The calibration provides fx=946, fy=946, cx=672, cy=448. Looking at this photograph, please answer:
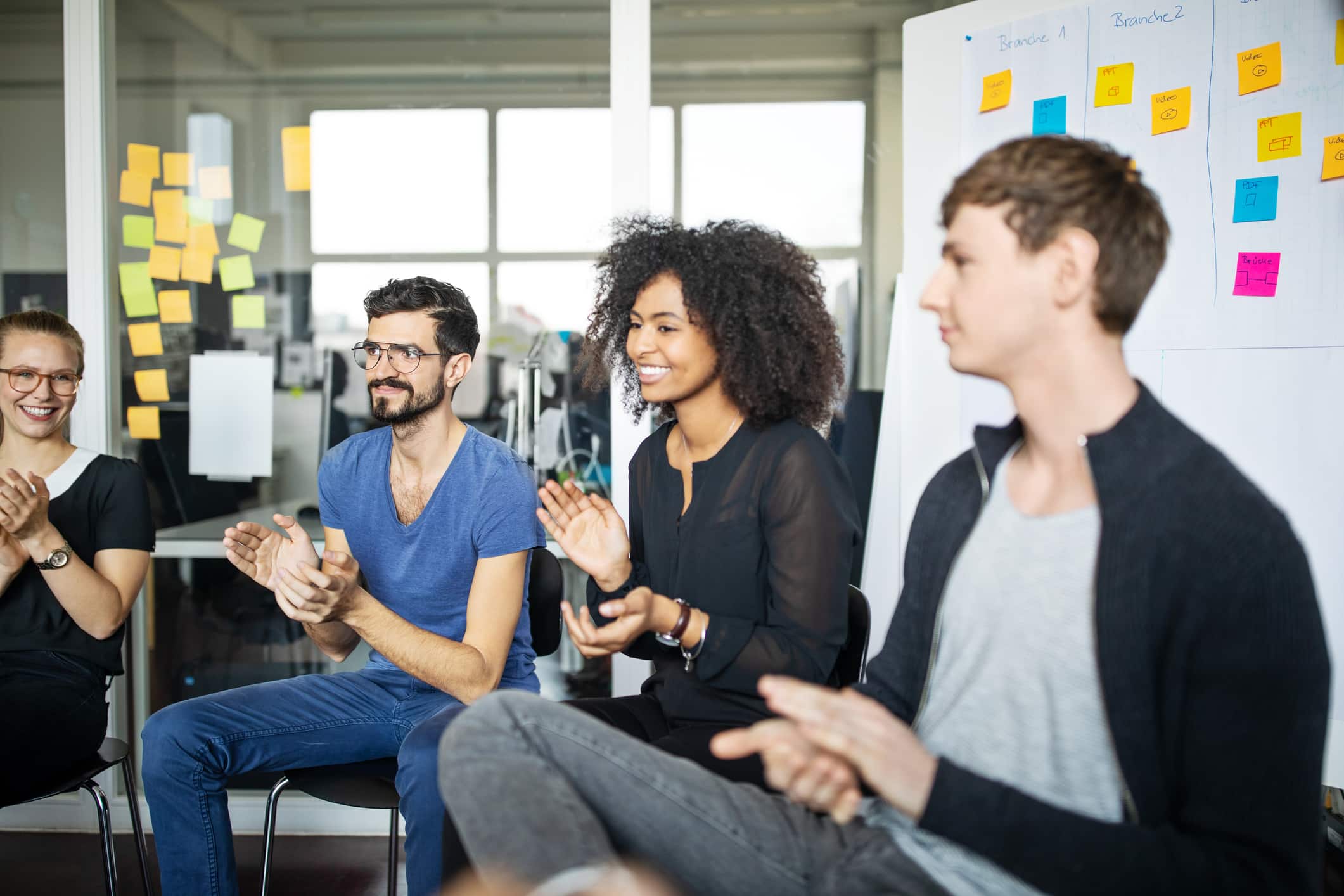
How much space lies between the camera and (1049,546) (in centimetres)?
108

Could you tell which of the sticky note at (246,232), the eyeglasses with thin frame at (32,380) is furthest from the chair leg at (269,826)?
the sticky note at (246,232)

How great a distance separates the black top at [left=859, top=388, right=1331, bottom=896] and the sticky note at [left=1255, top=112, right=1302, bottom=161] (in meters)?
1.39

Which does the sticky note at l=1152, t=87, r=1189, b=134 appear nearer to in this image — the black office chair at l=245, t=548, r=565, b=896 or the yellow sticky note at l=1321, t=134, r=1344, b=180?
the yellow sticky note at l=1321, t=134, r=1344, b=180

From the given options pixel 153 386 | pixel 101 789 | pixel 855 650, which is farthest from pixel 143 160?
pixel 855 650

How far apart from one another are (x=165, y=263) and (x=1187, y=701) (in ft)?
9.37

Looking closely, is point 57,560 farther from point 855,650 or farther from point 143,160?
point 855,650

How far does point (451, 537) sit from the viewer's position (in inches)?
77.3

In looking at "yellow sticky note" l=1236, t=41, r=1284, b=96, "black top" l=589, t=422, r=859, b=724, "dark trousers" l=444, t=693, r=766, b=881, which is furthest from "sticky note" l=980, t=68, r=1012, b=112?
"dark trousers" l=444, t=693, r=766, b=881

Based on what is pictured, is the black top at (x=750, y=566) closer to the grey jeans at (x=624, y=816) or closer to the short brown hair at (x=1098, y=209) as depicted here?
the grey jeans at (x=624, y=816)

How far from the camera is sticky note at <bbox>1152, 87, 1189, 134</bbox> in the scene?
6.97 ft

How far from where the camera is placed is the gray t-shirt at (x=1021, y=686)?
102 cm

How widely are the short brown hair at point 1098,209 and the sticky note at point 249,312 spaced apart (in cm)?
239

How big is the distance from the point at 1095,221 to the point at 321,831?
2601mm

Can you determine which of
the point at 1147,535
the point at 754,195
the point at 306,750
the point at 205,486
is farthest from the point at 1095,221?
the point at 205,486
